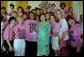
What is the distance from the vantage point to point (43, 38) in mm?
2859

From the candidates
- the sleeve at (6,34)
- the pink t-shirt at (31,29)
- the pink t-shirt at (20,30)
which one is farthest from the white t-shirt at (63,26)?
the sleeve at (6,34)

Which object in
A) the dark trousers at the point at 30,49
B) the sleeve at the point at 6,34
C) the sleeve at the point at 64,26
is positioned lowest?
the dark trousers at the point at 30,49

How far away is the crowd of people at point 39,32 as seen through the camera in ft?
9.34

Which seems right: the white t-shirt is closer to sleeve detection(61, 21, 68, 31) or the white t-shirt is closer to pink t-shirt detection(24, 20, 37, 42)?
sleeve detection(61, 21, 68, 31)

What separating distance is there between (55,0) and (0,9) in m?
0.49

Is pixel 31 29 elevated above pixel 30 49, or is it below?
above

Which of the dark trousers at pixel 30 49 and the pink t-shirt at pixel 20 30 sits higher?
the pink t-shirt at pixel 20 30

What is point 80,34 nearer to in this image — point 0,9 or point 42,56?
point 42,56

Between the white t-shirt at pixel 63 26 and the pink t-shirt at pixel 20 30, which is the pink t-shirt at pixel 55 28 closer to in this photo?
the white t-shirt at pixel 63 26

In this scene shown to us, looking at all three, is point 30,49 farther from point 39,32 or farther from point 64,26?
point 64,26

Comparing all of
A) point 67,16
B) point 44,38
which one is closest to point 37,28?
point 44,38

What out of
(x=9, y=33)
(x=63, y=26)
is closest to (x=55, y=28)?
(x=63, y=26)

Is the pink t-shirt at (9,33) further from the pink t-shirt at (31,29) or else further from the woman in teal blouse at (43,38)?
the woman in teal blouse at (43,38)

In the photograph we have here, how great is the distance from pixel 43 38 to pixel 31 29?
131 mm
